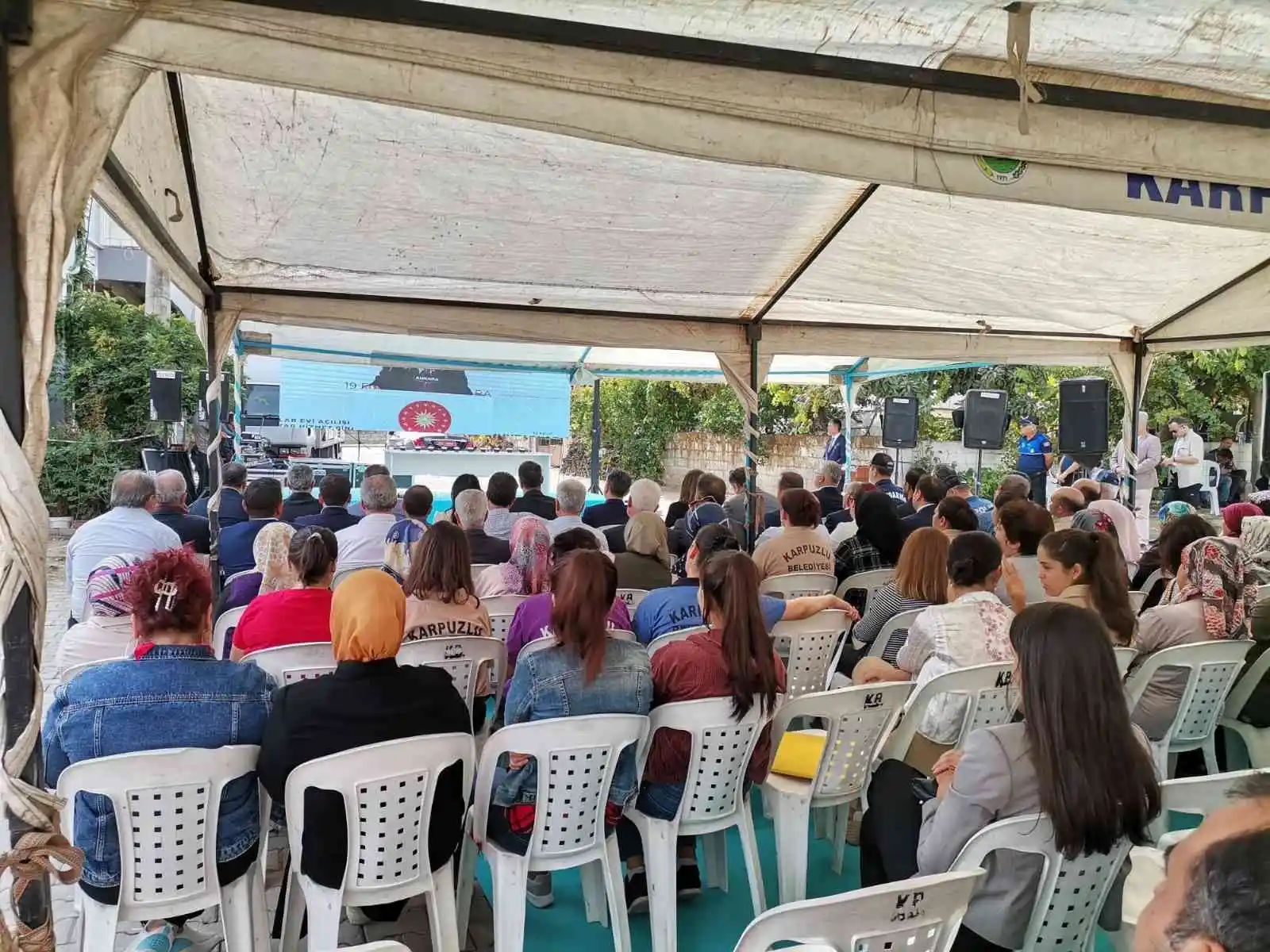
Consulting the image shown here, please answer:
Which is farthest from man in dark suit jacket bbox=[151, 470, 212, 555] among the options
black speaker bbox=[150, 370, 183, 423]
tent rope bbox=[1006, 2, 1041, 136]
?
black speaker bbox=[150, 370, 183, 423]

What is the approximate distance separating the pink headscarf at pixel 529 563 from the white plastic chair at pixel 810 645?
1.12 metres

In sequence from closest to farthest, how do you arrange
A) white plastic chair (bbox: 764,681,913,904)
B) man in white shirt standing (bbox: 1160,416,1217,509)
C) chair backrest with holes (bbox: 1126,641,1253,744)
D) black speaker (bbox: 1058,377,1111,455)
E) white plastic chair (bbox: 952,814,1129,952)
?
white plastic chair (bbox: 952,814,1129,952) < white plastic chair (bbox: 764,681,913,904) < chair backrest with holes (bbox: 1126,641,1253,744) < black speaker (bbox: 1058,377,1111,455) < man in white shirt standing (bbox: 1160,416,1217,509)

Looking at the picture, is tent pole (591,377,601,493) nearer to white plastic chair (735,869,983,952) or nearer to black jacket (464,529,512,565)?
black jacket (464,529,512,565)

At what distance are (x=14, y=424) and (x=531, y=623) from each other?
1.79 m

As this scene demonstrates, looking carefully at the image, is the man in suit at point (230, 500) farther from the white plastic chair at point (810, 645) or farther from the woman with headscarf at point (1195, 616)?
the woman with headscarf at point (1195, 616)

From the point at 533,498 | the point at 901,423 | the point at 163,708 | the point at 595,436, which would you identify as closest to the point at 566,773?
the point at 163,708

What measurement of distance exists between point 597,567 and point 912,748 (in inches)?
45.9

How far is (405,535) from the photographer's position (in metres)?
4.44

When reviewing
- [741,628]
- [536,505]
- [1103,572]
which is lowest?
[741,628]

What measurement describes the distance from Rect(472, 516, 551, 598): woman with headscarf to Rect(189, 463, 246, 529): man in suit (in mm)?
2416

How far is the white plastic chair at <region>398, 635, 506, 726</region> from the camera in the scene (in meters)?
2.87

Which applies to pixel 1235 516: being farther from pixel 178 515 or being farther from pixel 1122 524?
pixel 178 515

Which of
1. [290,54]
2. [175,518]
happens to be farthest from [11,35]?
[175,518]

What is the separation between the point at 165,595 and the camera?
6.69 ft
